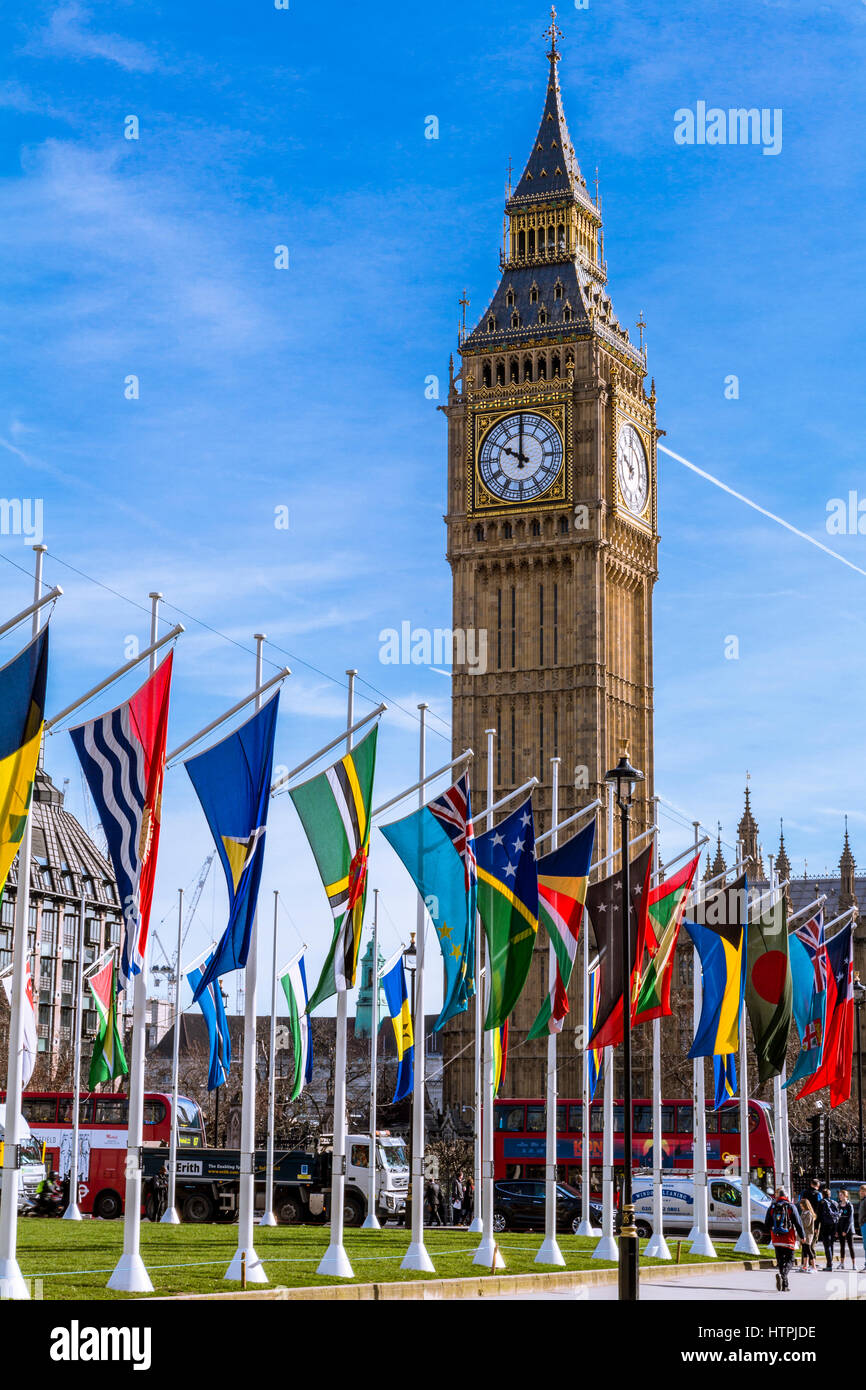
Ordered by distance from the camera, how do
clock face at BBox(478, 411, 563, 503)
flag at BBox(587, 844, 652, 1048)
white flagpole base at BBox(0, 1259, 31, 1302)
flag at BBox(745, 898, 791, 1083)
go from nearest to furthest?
white flagpole base at BBox(0, 1259, 31, 1302) < flag at BBox(587, 844, 652, 1048) < flag at BBox(745, 898, 791, 1083) < clock face at BBox(478, 411, 563, 503)

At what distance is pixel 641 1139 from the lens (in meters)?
56.6

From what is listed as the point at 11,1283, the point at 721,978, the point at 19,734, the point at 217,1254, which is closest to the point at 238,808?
the point at 19,734

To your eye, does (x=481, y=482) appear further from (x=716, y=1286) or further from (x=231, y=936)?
(x=231, y=936)

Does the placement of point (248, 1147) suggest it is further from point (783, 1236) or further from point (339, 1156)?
point (783, 1236)

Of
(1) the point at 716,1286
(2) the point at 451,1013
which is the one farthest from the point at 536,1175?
(2) the point at 451,1013

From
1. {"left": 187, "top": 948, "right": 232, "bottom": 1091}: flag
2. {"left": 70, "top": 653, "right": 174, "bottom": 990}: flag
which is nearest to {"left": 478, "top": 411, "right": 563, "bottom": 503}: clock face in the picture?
{"left": 187, "top": 948, "right": 232, "bottom": 1091}: flag

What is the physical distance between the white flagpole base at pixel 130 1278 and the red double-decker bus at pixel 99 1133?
2995 cm

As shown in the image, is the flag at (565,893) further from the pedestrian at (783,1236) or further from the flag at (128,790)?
the flag at (128,790)

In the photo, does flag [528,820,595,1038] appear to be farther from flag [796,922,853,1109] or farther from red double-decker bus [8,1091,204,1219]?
red double-decker bus [8,1091,204,1219]

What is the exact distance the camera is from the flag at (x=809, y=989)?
4297 cm

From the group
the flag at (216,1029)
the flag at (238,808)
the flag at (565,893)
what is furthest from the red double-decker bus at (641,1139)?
the flag at (238,808)

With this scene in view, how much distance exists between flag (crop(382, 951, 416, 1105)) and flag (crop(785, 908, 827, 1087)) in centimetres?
902

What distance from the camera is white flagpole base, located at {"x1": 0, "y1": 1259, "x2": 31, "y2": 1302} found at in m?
22.1

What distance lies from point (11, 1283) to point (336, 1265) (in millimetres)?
7368
